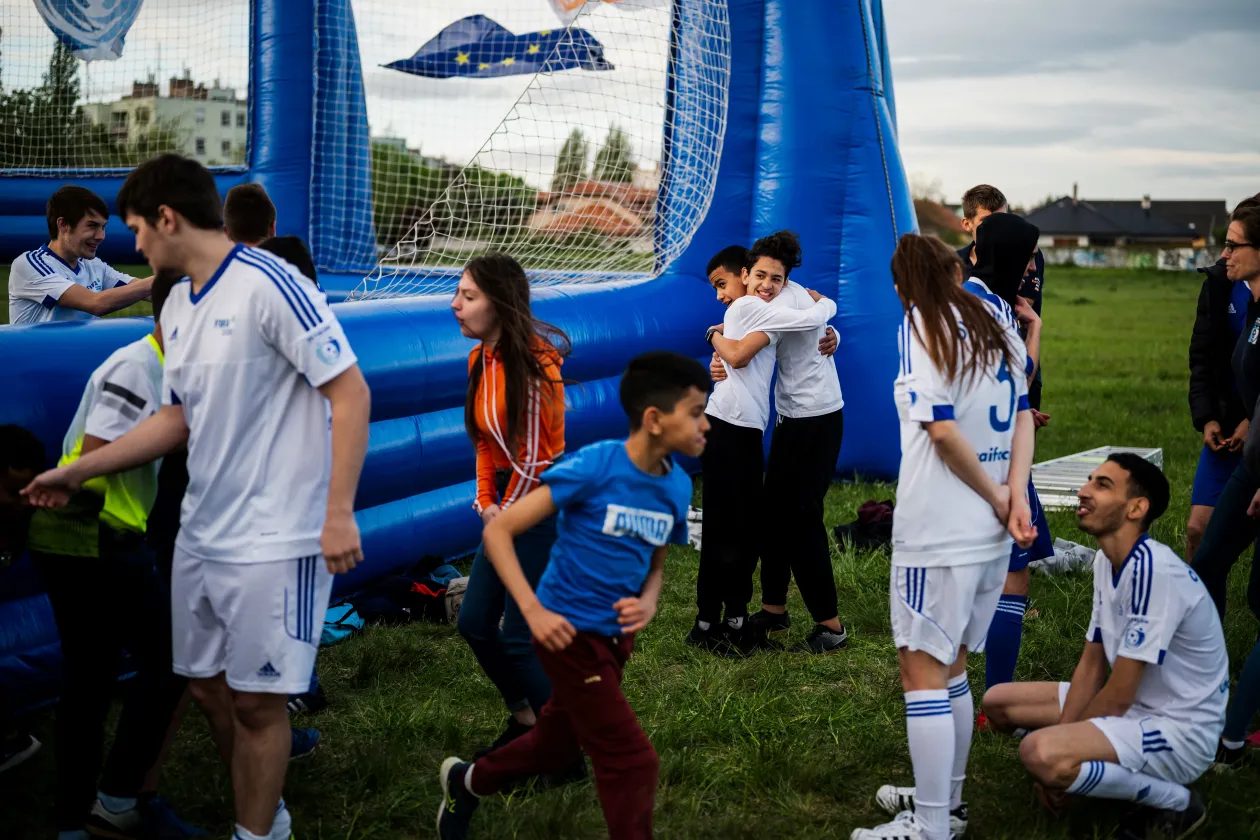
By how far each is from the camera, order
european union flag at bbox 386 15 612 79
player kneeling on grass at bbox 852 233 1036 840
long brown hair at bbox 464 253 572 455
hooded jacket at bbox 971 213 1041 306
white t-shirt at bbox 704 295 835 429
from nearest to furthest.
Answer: player kneeling on grass at bbox 852 233 1036 840, long brown hair at bbox 464 253 572 455, hooded jacket at bbox 971 213 1041 306, white t-shirt at bbox 704 295 835 429, european union flag at bbox 386 15 612 79

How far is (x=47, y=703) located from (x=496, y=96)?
686 cm

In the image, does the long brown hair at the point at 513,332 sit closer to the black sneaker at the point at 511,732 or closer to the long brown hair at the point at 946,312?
the black sneaker at the point at 511,732

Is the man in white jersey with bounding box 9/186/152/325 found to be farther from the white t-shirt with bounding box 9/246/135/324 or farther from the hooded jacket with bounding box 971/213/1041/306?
the hooded jacket with bounding box 971/213/1041/306

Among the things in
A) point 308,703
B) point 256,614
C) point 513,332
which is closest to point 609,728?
point 256,614

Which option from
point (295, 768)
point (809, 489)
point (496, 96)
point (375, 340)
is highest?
point (496, 96)

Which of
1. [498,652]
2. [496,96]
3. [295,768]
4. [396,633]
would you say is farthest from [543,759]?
[496,96]

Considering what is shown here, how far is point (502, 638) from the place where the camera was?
10.4 feet

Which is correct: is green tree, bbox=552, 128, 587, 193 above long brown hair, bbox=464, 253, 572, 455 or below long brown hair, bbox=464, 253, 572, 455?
above

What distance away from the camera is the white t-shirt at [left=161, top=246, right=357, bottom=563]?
2.35m

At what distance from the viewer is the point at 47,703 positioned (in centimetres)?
354

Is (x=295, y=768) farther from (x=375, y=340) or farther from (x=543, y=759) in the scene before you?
(x=375, y=340)

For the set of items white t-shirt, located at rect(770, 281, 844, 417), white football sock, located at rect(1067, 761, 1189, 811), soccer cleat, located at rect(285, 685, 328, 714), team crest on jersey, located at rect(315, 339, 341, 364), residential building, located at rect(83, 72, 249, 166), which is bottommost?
soccer cleat, located at rect(285, 685, 328, 714)

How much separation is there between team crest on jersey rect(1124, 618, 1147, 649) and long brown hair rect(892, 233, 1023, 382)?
27.2 inches

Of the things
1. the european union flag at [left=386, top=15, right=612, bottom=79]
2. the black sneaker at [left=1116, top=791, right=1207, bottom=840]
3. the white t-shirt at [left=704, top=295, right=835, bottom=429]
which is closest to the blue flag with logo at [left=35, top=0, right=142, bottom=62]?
the european union flag at [left=386, top=15, right=612, bottom=79]
